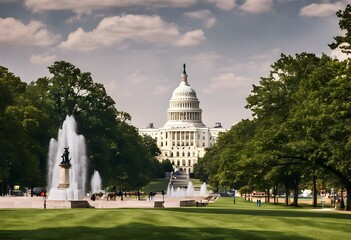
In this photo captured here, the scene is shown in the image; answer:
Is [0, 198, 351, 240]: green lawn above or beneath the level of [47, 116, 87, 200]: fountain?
beneath

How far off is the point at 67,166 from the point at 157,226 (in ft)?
122

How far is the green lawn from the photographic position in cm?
3656

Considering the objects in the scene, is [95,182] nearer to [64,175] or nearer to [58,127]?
[58,127]

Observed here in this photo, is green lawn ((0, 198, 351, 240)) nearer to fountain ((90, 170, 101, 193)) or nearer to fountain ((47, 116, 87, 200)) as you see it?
fountain ((47, 116, 87, 200))

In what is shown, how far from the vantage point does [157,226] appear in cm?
4031

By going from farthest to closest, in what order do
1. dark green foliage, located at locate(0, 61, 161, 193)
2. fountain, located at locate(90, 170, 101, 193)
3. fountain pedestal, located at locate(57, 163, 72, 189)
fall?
fountain, located at locate(90, 170, 101, 193), dark green foliage, located at locate(0, 61, 161, 193), fountain pedestal, located at locate(57, 163, 72, 189)

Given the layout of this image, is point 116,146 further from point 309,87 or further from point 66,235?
point 66,235

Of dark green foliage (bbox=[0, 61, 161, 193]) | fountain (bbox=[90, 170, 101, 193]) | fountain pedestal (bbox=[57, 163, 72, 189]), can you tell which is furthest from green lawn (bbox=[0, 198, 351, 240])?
fountain (bbox=[90, 170, 101, 193])

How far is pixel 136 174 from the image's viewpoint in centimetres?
13925

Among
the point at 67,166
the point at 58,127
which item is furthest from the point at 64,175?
the point at 58,127

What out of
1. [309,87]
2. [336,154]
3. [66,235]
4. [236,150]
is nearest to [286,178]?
[236,150]

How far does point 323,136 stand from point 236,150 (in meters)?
35.1

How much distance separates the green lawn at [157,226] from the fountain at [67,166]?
90.2 ft

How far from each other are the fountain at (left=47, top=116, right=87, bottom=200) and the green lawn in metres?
27.5
